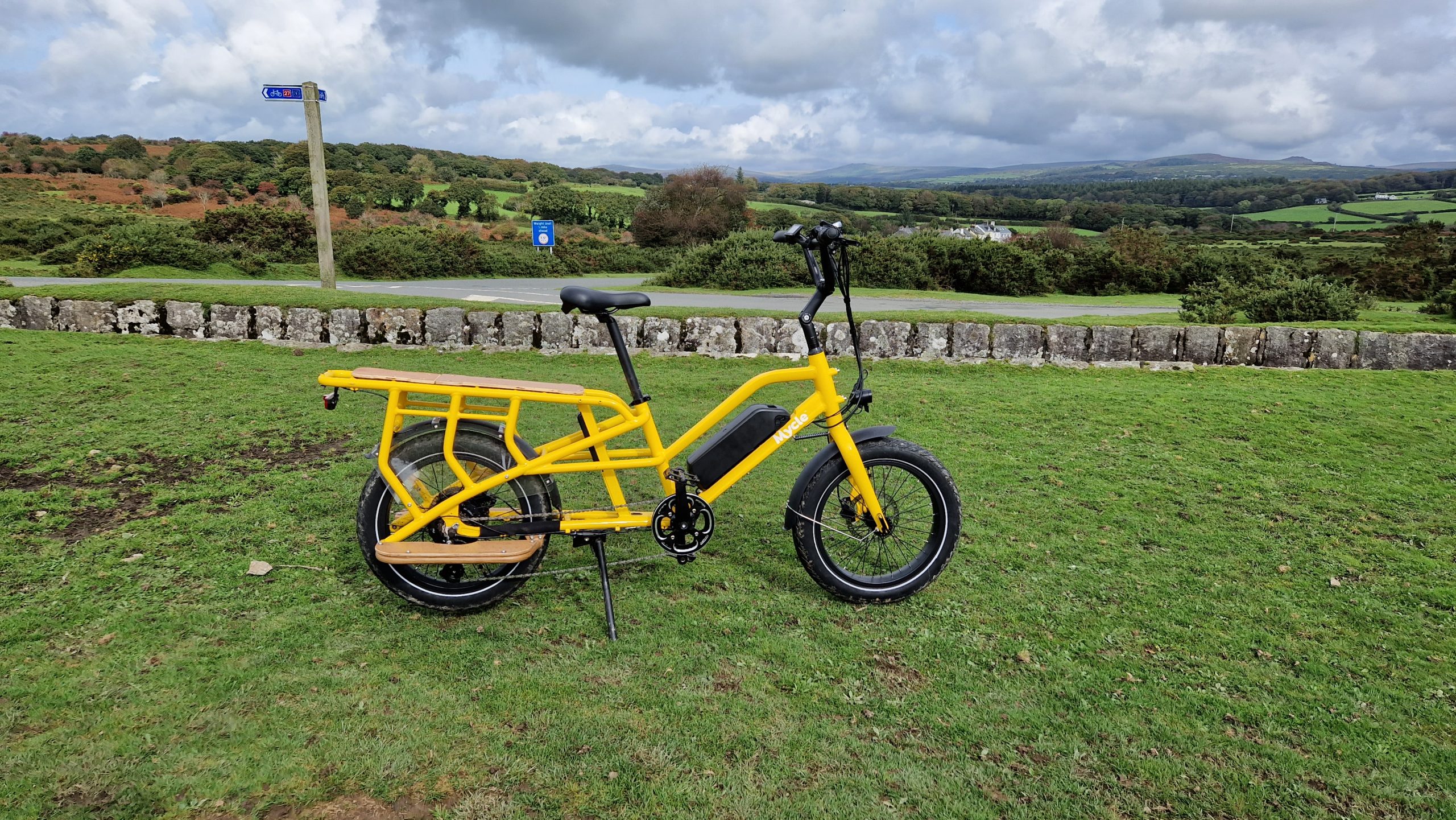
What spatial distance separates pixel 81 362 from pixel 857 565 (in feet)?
Result: 26.4

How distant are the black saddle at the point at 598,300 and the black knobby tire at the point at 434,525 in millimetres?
748

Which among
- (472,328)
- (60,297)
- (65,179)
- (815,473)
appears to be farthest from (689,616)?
(65,179)

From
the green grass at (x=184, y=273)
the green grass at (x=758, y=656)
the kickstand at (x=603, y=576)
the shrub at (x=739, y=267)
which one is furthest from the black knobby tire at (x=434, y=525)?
the green grass at (x=184, y=273)

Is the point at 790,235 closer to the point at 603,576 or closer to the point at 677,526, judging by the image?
the point at 677,526

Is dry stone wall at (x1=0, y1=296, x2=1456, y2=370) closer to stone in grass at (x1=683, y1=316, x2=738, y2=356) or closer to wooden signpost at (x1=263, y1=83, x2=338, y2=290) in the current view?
stone in grass at (x1=683, y1=316, x2=738, y2=356)

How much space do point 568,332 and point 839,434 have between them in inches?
242

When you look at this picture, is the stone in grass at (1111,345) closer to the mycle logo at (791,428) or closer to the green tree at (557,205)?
the mycle logo at (791,428)

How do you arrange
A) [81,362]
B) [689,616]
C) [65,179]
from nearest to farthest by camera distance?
[689,616], [81,362], [65,179]

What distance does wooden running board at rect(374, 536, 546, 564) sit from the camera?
10.9ft

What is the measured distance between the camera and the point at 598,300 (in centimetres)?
346

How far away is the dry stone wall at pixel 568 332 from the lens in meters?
8.88

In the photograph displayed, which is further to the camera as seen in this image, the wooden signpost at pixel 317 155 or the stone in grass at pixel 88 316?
the wooden signpost at pixel 317 155

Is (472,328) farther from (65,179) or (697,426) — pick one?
(65,179)

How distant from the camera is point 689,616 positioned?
3439 millimetres
